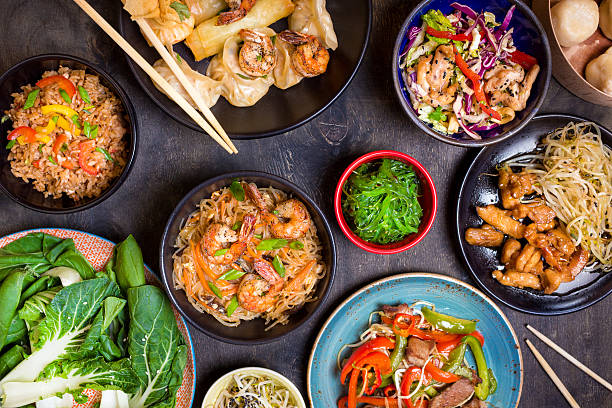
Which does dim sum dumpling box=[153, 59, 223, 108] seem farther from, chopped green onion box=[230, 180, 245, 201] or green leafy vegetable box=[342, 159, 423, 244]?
green leafy vegetable box=[342, 159, 423, 244]

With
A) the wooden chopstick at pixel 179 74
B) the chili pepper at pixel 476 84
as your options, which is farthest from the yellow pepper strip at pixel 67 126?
the chili pepper at pixel 476 84

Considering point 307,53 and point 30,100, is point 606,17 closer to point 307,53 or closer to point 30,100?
point 307,53

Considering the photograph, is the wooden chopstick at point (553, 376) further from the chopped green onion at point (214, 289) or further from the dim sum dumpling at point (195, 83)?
the dim sum dumpling at point (195, 83)

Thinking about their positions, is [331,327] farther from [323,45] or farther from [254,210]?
[323,45]

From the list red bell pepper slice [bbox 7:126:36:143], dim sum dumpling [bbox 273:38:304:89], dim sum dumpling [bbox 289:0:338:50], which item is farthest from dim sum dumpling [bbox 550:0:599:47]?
red bell pepper slice [bbox 7:126:36:143]

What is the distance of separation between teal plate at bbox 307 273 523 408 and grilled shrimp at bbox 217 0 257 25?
5.19ft

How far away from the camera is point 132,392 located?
8.29 feet

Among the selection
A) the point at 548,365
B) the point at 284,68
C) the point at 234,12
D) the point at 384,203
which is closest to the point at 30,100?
the point at 234,12

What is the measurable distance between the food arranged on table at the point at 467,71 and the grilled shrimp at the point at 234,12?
83cm

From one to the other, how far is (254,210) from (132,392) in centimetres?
116

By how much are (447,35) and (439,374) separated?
1815mm

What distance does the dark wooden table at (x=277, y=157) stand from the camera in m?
2.62

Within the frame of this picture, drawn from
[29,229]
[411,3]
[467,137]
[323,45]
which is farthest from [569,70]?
[29,229]

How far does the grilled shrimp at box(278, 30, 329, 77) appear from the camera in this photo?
7.74ft
